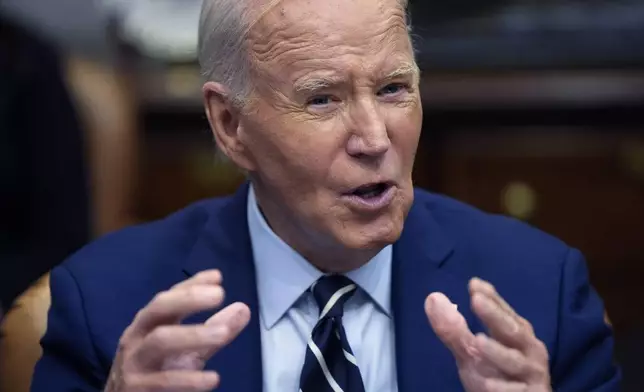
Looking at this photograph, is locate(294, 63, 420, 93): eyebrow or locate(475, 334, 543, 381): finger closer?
locate(475, 334, 543, 381): finger

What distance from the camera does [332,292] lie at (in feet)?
4.88

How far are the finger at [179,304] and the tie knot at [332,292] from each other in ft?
1.06

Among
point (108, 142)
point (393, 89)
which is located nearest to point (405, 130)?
point (393, 89)

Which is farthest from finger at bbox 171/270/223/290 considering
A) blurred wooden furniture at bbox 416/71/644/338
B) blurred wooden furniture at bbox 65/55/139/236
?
blurred wooden furniture at bbox 416/71/644/338

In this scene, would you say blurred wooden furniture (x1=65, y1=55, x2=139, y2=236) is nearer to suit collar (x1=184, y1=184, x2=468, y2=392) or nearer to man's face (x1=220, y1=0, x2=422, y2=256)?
suit collar (x1=184, y1=184, x2=468, y2=392)

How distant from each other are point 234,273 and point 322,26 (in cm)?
40

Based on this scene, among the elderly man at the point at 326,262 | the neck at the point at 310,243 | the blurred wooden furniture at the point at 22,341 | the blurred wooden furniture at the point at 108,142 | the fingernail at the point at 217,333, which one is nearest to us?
the fingernail at the point at 217,333

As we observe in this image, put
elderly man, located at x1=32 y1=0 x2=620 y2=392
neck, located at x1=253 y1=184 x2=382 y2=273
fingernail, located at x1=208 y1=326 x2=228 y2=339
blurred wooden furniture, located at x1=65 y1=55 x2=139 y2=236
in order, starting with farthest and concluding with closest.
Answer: blurred wooden furniture, located at x1=65 y1=55 x2=139 y2=236 → neck, located at x1=253 y1=184 x2=382 y2=273 → elderly man, located at x1=32 y1=0 x2=620 y2=392 → fingernail, located at x1=208 y1=326 x2=228 y2=339

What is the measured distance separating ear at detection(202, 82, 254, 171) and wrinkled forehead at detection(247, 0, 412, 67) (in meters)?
0.12

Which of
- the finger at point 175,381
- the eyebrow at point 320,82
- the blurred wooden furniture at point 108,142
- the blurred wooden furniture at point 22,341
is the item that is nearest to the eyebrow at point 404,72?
the eyebrow at point 320,82

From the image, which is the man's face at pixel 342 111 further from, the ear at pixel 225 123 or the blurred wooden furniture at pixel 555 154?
the blurred wooden furniture at pixel 555 154

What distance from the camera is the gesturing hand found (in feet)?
3.83

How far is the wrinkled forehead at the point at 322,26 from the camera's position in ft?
4.42

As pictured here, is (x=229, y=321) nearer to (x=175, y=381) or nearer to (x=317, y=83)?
(x=175, y=381)
